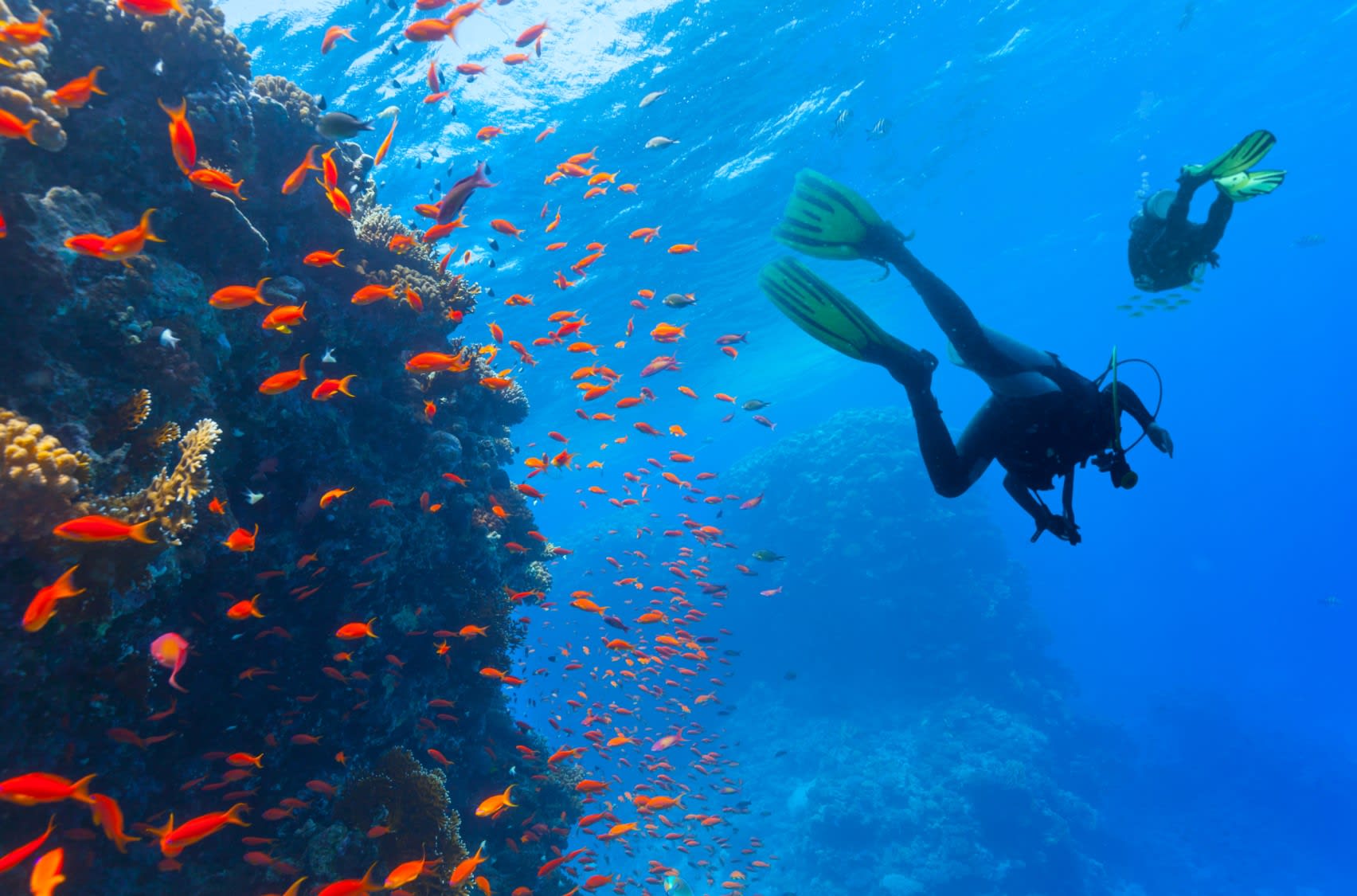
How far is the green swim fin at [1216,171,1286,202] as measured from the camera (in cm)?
340

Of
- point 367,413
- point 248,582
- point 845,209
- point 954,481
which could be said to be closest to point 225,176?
point 367,413

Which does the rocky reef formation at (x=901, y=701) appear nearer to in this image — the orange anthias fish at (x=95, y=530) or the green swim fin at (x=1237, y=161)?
the green swim fin at (x=1237, y=161)

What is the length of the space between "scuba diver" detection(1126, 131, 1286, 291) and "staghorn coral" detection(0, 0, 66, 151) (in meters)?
7.56

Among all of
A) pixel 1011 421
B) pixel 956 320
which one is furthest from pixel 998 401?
pixel 956 320

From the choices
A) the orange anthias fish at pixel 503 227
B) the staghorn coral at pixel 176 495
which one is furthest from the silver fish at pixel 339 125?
the staghorn coral at pixel 176 495

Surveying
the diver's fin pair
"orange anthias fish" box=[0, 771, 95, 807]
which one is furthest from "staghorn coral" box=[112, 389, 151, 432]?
the diver's fin pair

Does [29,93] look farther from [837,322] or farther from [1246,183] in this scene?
[1246,183]

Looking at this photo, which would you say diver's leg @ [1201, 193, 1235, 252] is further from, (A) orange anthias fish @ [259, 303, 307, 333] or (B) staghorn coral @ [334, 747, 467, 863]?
(B) staghorn coral @ [334, 747, 467, 863]

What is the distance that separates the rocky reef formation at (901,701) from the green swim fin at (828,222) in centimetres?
1949

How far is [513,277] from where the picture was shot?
20953mm

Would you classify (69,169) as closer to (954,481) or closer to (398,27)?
(954,481)

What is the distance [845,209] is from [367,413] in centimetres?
604

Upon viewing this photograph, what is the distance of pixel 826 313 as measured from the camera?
3.38 metres

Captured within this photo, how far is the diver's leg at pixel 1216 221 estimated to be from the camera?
345 cm
